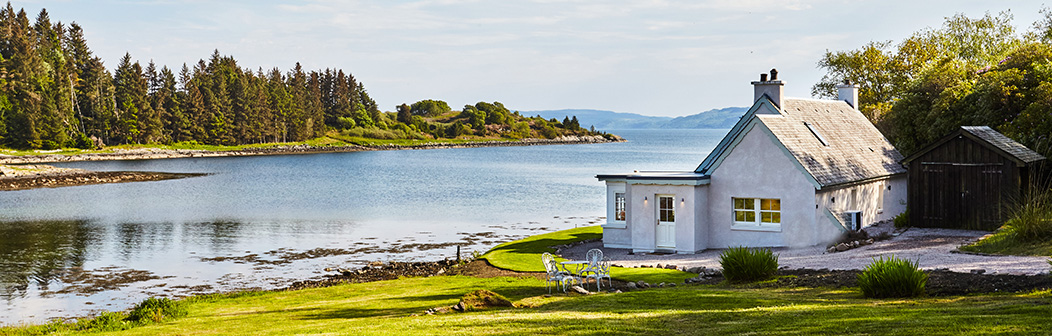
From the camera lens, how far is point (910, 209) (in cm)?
2478

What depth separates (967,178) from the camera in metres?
23.7

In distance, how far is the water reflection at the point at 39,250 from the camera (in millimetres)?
24078

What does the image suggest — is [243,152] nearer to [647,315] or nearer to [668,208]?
[668,208]

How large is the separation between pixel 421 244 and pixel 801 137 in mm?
15347

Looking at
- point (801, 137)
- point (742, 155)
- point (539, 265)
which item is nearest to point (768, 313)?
point (539, 265)

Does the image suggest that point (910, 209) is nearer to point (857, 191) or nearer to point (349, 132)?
point (857, 191)

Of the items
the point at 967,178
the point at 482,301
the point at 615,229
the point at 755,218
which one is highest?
the point at 967,178

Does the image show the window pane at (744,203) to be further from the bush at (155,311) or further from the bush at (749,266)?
the bush at (155,311)

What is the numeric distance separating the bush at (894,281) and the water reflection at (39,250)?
2107cm

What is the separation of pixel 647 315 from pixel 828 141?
17.2 m

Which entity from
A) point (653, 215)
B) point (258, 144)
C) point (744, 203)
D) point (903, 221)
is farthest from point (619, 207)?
point (258, 144)

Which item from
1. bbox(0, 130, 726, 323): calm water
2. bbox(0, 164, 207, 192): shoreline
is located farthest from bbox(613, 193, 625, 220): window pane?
bbox(0, 164, 207, 192): shoreline

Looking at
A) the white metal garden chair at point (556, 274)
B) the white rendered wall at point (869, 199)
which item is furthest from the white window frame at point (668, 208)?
the white metal garden chair at point (556, 274)

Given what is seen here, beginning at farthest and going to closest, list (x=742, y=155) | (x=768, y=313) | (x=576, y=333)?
(x=742, y=155)
(x=768, y=313)
(x=576, y=333)
